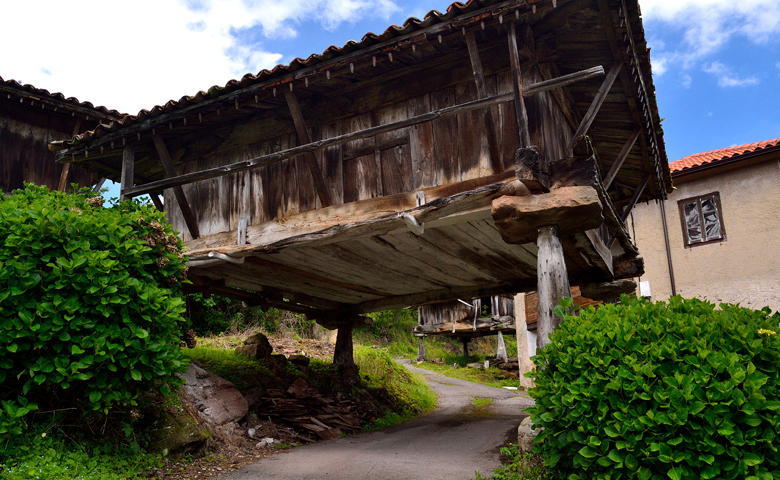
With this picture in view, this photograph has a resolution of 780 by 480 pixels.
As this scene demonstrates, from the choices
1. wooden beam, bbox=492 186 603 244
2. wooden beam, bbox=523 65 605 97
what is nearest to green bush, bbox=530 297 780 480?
wooden beam, bbox=492 186 603 244

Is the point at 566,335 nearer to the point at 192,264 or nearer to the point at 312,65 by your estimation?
the point at 312,65

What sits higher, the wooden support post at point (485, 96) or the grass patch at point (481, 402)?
the wooden support post at point (485, 96)

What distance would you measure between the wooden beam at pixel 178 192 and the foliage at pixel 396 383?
460 cm

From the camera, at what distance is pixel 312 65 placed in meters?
6.32

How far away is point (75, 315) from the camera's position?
197 inches

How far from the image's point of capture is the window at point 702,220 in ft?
42.9

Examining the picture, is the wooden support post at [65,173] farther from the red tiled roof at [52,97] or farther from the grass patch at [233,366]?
the grass patch at [233,366]

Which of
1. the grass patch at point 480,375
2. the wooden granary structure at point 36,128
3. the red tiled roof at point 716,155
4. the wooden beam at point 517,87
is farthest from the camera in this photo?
the grass patch at point 480,375

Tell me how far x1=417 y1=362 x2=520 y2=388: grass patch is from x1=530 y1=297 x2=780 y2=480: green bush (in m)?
14.8

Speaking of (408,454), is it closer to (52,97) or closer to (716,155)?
(52,97)

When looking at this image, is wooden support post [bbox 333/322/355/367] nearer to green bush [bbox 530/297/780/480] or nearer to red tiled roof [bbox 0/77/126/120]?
red tiled roof [bbox 0/77/126/120]

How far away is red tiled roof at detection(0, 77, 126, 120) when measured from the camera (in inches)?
393

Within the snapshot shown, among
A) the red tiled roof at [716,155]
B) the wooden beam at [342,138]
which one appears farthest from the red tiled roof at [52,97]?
the red tiled roof at [716,155]

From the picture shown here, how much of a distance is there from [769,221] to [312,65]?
11.1m
